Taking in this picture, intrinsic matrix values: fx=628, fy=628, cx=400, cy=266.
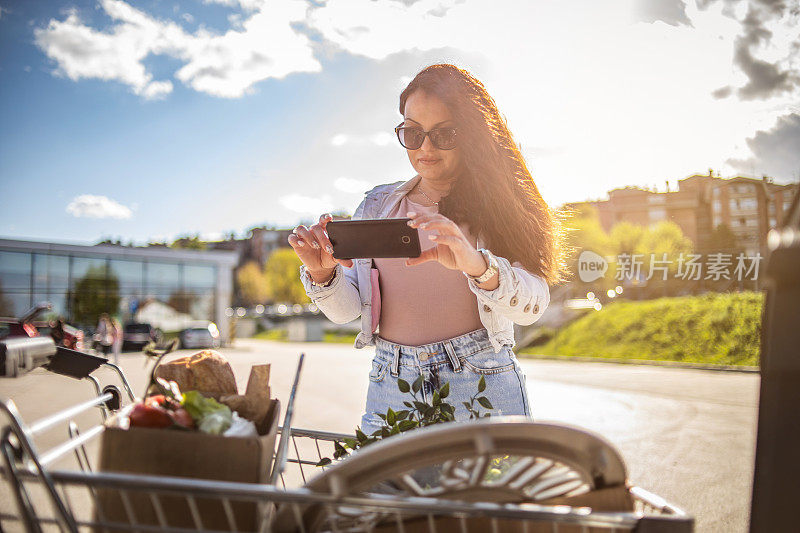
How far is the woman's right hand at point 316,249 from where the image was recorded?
1.76m

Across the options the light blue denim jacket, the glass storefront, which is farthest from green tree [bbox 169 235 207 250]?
the light blue denim jacket

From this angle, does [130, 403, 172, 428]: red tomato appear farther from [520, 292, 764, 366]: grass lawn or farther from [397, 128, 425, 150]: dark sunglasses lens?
[520, 292, 764, 366]: grass lawn

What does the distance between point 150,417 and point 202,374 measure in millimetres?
207

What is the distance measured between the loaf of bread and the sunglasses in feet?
3.28

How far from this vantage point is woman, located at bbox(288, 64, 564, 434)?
194 centimetres

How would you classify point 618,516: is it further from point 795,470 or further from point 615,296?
point 615,296

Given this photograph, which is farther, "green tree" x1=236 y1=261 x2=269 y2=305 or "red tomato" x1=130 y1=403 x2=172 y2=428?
"green tree" x1=236 y1=261 x2=269 y2=305

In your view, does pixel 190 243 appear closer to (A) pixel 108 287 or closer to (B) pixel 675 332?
(A) pixel 108 287

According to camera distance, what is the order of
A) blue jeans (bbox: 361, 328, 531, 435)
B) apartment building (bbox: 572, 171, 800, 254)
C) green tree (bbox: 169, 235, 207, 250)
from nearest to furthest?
1. blue jeans (bbox: 361, 328, 531, 435)
2. apartment building (bbox: 572, 171, 800, 254)
3. green tree (bbox: 169, 235, 207, 250)

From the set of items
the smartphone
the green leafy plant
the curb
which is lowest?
the curb

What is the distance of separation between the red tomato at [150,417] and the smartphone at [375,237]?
0.66 metres

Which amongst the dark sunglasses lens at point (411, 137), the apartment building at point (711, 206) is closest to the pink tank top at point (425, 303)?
the dark sunglasses lens at point (411, 137)

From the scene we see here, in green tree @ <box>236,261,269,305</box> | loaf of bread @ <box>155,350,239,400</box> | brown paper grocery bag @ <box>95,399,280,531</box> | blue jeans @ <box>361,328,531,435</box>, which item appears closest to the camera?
brown paper grocery bag @ <box>95,399,280,531</box>

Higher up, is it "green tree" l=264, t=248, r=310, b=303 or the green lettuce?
the green lettuce
